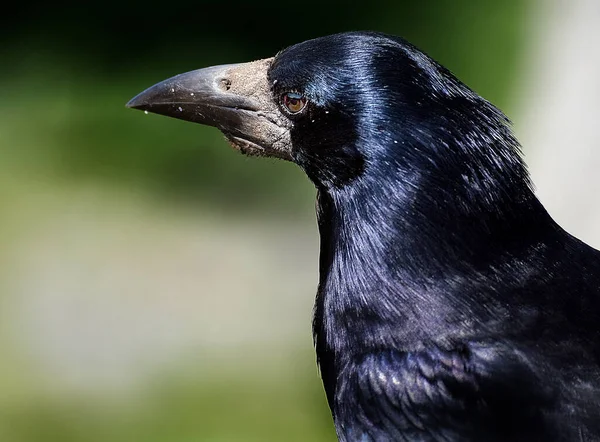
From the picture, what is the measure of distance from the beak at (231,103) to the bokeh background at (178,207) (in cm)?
214

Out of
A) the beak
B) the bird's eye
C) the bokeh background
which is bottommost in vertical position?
the bird's eye

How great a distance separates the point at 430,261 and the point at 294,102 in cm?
49

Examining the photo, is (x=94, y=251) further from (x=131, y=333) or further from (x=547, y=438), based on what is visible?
(x=547, y=438)

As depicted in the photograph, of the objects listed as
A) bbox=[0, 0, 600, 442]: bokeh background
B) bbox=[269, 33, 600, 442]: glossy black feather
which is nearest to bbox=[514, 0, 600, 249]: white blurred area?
bbox=[0, 0, 600, 442]: bokeh background

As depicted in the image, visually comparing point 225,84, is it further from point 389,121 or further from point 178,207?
point 178,207

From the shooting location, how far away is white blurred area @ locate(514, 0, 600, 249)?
16.6ft

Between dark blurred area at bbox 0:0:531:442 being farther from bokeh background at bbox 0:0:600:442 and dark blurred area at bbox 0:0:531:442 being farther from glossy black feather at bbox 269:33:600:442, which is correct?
glossy black feather at bbox 269:33:600:442

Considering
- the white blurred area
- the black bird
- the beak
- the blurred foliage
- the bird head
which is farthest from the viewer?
the blurred foliage

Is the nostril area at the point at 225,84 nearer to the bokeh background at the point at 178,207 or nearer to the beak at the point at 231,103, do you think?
the beak at the point at 231,103

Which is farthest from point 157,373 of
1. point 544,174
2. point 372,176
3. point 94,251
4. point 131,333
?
point 372,176

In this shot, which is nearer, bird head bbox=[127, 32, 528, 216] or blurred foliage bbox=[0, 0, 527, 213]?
bird head bbox=[127, 32, 528, 216]

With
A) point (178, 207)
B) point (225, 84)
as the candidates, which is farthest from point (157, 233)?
point (225, 84)

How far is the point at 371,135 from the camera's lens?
7.55 ft

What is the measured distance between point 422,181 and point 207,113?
586 millimetres
